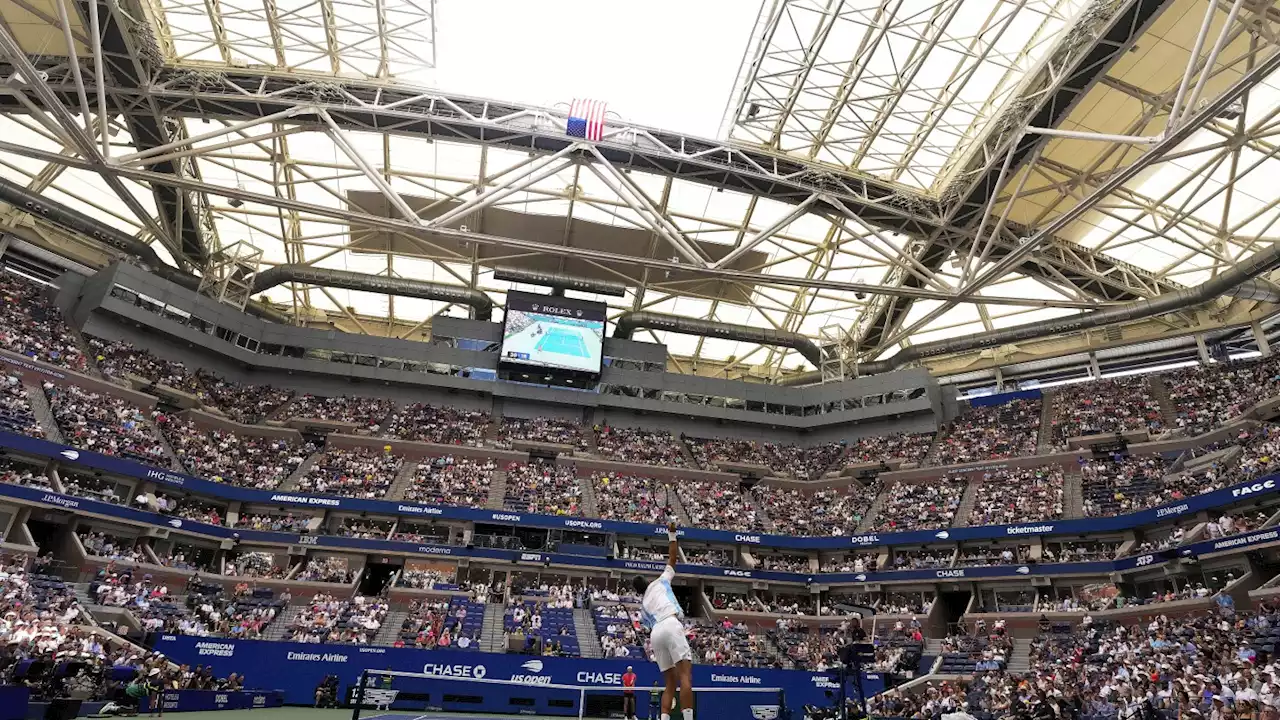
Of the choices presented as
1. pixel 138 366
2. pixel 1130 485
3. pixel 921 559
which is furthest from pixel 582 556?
pixel 1130 485

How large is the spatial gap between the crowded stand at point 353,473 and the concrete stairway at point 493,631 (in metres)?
10.9

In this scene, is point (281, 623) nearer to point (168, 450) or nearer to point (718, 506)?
point (168, 450)

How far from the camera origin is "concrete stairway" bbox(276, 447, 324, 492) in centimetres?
4050

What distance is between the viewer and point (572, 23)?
99.5ft

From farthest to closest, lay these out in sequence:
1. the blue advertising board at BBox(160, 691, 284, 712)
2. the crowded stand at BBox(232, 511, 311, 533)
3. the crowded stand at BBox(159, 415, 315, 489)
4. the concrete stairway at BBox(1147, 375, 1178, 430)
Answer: the concrete stairway at BBox(1147, 375, 1178, 430)
the crowded stand at BBox(159, 415, 315, 489)
the crowded stand at BBox(232, 511, 311, 533)
the blue advertising board at BBox(160, 691, 284, 712)

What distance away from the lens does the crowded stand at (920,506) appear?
4175cm

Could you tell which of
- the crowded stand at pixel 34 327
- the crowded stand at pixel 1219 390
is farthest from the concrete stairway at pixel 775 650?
the crowded stand at pixel 34 327

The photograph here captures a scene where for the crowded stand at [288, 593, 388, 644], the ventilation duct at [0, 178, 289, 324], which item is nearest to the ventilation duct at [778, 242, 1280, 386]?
the crowded stand at [288, 593, 388, 644]

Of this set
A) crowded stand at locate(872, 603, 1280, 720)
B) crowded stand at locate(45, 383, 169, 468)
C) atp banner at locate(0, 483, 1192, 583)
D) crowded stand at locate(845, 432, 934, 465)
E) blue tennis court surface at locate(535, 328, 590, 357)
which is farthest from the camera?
blue tennis court surface at locate(535, 328, 590, 357)

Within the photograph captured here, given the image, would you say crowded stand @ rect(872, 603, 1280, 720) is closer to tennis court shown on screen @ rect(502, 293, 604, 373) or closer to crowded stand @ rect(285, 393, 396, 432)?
tennis court shown on screen @ rect(502, 293, 604, 373)

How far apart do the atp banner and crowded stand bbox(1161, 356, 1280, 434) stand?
1044 cm

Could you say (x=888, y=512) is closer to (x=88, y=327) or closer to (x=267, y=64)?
(x=267, y=64)

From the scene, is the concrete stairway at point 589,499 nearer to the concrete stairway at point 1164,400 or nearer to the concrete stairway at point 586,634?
the concrete stairway at point 586,634

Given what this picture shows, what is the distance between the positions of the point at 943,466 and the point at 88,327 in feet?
162
